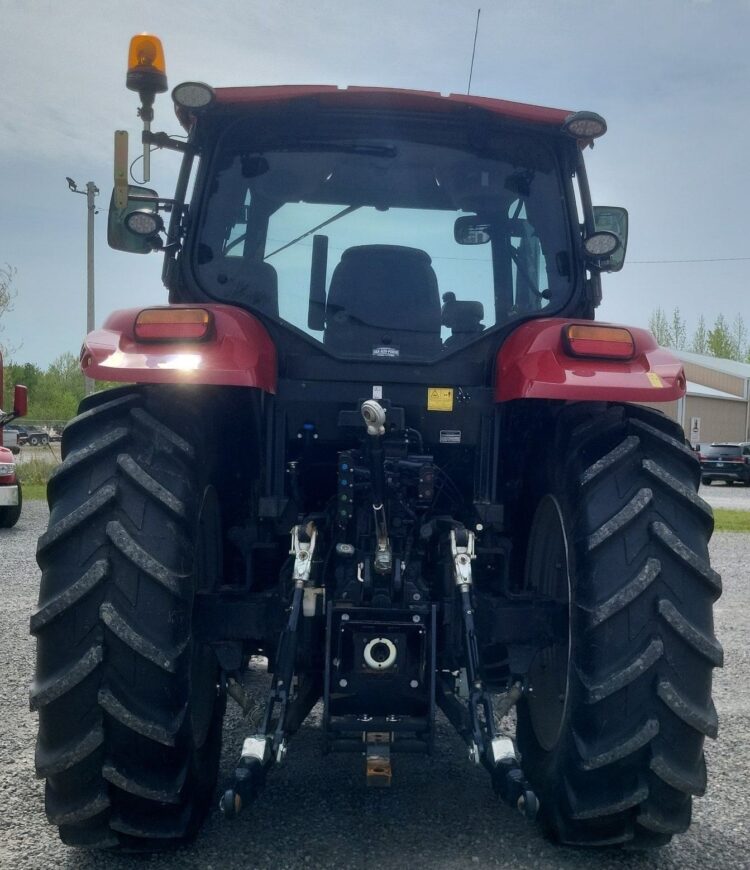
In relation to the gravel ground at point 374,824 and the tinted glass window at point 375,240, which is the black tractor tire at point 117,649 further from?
the tinted glass window at point 375,240

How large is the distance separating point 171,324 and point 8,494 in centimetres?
1099

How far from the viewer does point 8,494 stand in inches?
504

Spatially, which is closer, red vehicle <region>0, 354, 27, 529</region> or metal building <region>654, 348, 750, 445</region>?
red vehicle <region>0, 354, 27, 529</region>

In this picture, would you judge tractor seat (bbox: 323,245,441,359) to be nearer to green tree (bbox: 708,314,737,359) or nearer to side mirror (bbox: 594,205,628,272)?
side mirror (bbox: 594,205,628,272)

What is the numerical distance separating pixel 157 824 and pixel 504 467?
65.9 inches

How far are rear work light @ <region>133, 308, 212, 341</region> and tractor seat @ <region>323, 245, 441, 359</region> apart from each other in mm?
589

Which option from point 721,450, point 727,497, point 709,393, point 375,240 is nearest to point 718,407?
point 709,393

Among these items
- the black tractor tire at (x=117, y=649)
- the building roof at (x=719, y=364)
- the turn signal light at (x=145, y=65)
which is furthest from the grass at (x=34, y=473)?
the building roof at (x=719, y=364)

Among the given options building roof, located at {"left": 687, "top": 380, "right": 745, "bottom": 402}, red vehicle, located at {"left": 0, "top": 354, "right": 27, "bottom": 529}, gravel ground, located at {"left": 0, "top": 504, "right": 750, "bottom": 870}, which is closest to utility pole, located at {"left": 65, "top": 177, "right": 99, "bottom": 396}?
red vehicle, located at {"left": 0, "top": 354, "right": 27, "bottom": 529}

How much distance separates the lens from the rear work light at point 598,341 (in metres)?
2.88

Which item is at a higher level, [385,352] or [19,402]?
[385,352]

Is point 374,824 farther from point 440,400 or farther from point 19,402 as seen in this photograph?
point 19,402

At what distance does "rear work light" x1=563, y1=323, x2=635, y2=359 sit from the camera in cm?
288

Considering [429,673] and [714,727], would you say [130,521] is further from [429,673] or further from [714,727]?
[714,727]
